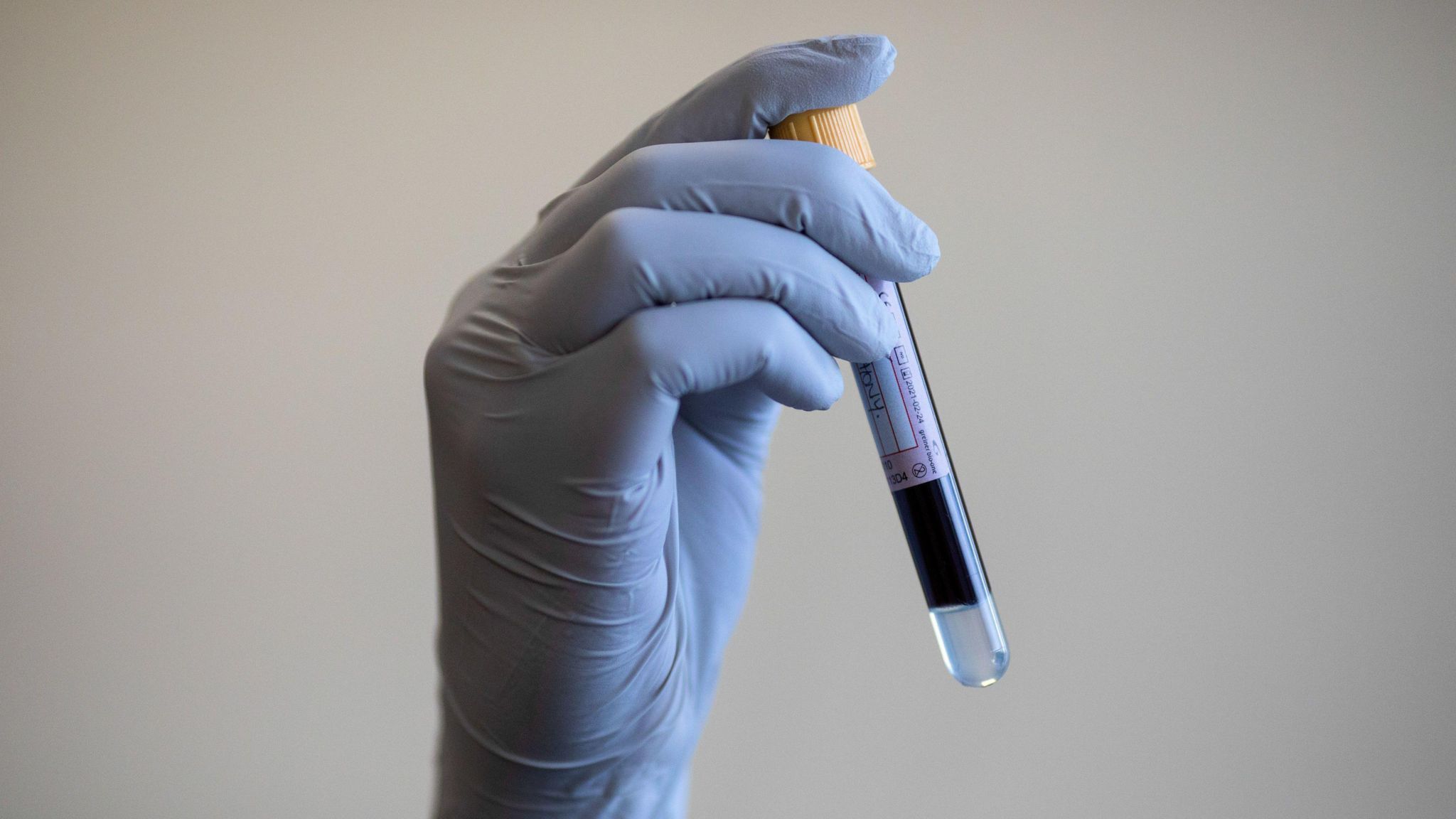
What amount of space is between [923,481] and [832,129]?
297mm

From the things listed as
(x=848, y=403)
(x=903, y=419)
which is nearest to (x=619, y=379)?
(x=903, y=419)

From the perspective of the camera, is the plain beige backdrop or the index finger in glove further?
the plain beige backdrop

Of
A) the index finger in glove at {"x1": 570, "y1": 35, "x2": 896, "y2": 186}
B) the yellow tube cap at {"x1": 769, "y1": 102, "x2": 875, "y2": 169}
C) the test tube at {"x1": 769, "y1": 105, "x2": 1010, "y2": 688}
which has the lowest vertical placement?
the test tube at {"x1": 769, "y1": 105, "x2": 1010, "y2": 688}

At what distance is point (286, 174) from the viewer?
188 centimetres

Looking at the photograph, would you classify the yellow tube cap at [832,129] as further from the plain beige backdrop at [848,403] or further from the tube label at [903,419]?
the plain beige backdrop at [848,403]

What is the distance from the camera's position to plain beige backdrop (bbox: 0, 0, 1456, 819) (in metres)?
1.58

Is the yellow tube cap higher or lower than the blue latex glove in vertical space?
higher

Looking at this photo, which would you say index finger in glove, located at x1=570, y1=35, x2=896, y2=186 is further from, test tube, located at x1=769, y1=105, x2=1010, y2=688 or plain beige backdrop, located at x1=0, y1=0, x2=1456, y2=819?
plain beige backdrop, located at x1=0, y1=0, x2=1456, y2=819

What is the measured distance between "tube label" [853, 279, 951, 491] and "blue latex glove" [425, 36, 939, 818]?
25mm

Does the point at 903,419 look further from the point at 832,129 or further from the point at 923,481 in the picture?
the point at 832,129

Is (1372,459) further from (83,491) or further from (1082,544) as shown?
(83,491)

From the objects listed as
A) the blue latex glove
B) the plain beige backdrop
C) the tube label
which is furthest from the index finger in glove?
the plain beige backdrop

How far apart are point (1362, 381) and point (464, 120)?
1652 mm

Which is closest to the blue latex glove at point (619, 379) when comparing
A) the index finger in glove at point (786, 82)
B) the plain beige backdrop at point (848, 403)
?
the index finger in glove at point (786, 82)
